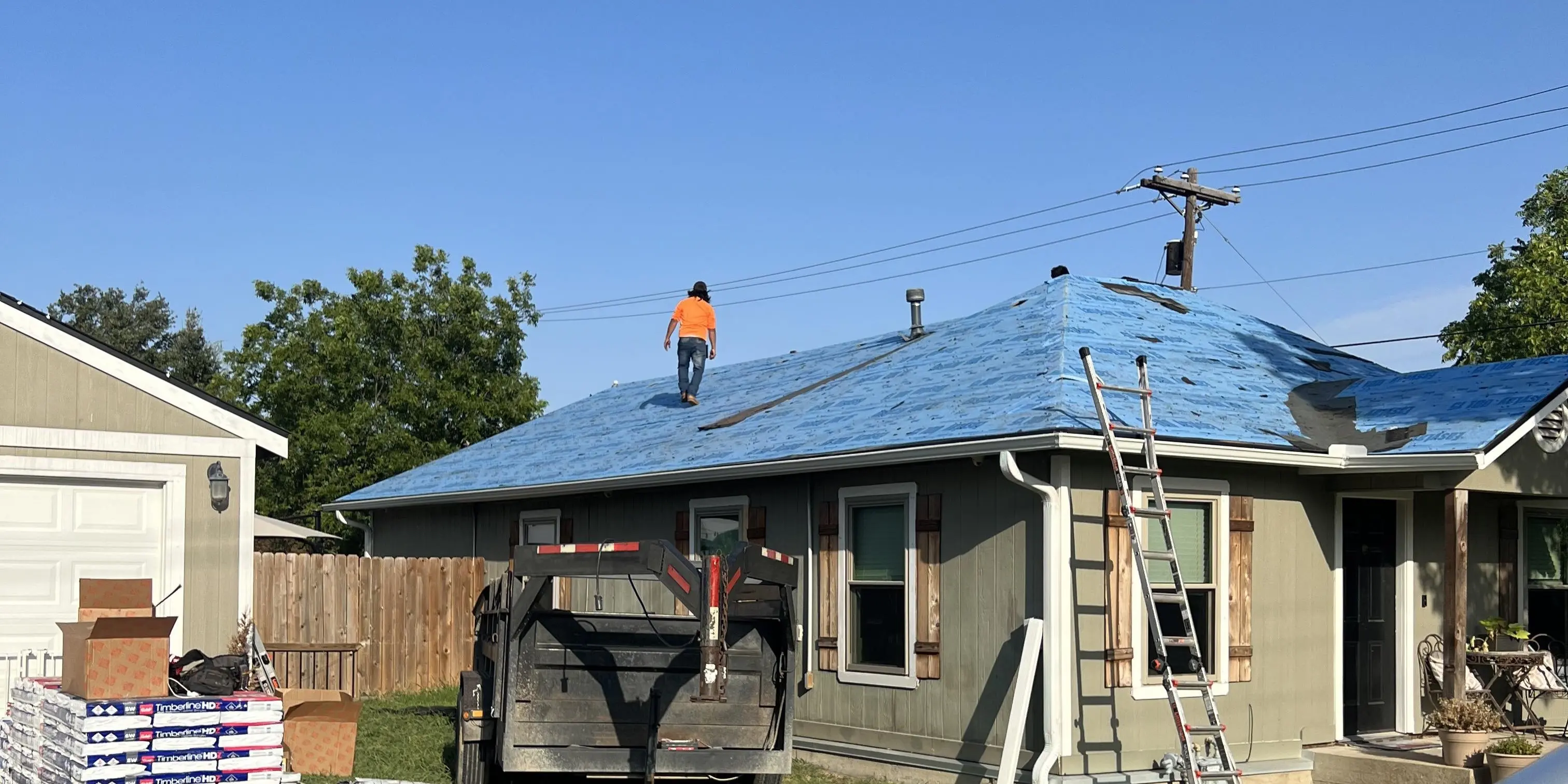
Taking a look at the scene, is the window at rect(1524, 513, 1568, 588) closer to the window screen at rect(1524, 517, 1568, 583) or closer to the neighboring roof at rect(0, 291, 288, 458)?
the window screen at rect(1524, 517, 1568, 583)

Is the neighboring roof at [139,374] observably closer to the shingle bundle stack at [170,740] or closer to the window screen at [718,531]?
the window screen at [718,531]

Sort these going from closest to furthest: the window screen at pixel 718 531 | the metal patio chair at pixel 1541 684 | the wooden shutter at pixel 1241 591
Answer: the wooden shutter at pixel 1241 591 < the metal patio chair at pixel 1541 684 < the window screen at pixel 718 531

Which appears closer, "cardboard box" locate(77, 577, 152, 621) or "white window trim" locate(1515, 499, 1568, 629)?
"cardboard box" locate(77, 577, 152, 621)

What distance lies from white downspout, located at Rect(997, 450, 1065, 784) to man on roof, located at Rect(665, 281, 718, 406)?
745cm

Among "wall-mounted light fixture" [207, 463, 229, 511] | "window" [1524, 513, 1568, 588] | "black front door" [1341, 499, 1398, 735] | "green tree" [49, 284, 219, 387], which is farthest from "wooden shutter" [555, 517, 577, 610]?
"green tree" [49, 284, 219, 387]

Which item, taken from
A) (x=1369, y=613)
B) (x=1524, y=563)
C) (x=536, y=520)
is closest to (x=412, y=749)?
(x=536, y=520)

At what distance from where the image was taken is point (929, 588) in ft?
41.7

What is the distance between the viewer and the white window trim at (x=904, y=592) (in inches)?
507

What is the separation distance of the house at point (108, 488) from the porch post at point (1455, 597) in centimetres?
1043

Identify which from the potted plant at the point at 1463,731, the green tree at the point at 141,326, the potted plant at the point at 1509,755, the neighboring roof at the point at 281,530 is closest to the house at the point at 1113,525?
the potted plant at the point at 1463,731

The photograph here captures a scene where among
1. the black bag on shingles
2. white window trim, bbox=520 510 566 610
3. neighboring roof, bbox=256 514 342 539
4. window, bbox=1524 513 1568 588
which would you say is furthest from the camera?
neighboring roof, bbox=256 514 342 539

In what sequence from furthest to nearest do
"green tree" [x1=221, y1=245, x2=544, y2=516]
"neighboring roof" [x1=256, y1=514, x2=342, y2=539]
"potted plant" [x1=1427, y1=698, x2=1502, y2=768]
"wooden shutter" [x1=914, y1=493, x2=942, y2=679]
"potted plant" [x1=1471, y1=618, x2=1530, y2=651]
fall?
1. "green tree" [x1=221, y1=245, x2=544, y2=516]
2. "neighboring roof" [x1=256, y1=514, x2=342, y2=539]
3. "potted plant" [x1=1471, y1=618, x2=1530, y2=651]
4. "wooden shutter" [x1=914, y1=493, x2=942, y2=679]
5. "potted plant" [x1=1427, y1=698, x2=1502, y2=768]

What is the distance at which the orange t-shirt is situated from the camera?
1844 cm

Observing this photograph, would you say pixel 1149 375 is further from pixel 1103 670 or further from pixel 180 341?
pixel 180 341
